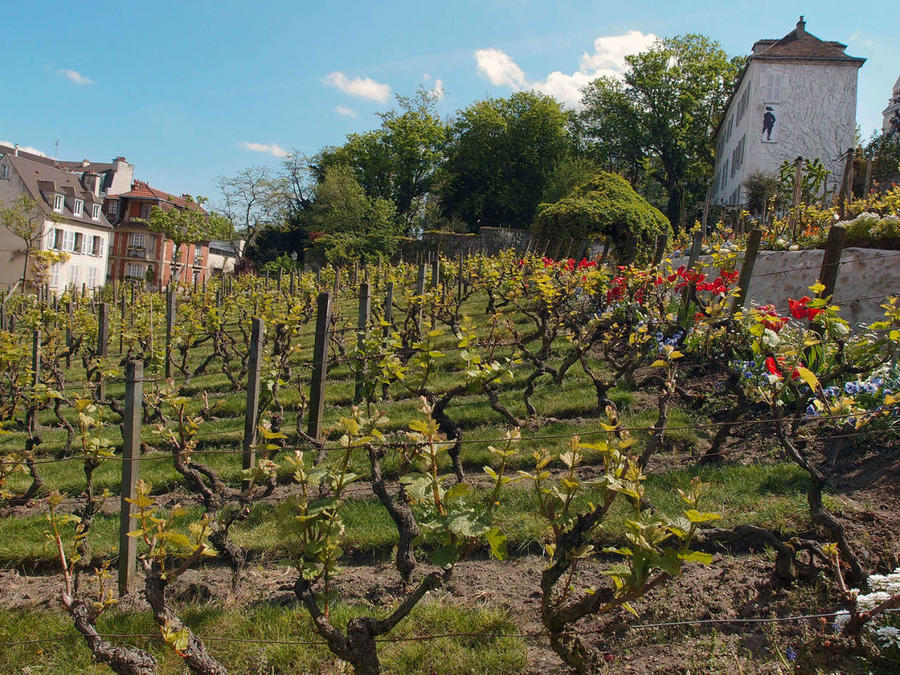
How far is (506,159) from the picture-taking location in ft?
134

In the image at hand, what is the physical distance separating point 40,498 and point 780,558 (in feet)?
19.6

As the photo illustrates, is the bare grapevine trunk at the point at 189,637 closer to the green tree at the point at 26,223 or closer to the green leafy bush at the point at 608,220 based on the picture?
the green leafy bush at the point at 608,220

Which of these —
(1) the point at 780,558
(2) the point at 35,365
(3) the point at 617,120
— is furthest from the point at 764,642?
(3) the point at 617,120

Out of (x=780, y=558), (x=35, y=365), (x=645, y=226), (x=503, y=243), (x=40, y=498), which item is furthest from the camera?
(x=503, y=243)

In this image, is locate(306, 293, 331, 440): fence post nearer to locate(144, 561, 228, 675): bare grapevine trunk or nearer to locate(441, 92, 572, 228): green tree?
locate(144, 561, 228, 675): bare grapevine trunk

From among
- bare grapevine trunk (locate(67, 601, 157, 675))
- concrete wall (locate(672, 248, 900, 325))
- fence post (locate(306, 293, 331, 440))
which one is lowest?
bare grapevine trunk (locate(67, 601, 157, 675))

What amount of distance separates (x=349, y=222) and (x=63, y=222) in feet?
58.6

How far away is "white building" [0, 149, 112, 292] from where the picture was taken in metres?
36.7

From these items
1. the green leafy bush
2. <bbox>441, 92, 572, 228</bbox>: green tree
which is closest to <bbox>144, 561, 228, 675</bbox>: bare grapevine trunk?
the green leafy bush

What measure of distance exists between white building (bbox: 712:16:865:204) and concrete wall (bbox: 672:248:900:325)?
75.5 ft

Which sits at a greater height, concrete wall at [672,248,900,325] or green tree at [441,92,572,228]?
green tree at [441,92,572,228]

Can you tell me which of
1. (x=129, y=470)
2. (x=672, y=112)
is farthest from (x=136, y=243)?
(x=129, y=470)

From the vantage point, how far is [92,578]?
428 cm

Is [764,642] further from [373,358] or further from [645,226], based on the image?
[645,226]
